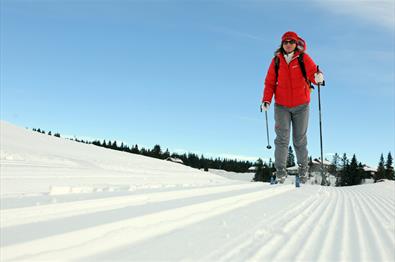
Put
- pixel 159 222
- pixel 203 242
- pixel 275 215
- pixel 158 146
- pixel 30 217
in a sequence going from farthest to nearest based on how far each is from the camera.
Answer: pixel 158 146 → pixel 275 215 → pixel 159 222 → pixel 203 242 → pixel 30 217

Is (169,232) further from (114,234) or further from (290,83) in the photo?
(290,83)

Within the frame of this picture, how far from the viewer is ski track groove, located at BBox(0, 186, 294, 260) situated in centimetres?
161

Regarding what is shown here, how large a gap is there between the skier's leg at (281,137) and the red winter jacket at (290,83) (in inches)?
7.4

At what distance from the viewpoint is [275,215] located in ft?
11.2

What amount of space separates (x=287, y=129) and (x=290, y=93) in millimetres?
757

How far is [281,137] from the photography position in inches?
355

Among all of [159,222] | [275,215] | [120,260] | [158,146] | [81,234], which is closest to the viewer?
[120,260]

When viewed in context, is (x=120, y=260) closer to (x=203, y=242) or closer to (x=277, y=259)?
(x=203, y=242)

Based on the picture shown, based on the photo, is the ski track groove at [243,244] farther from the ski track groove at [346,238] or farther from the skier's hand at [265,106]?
the skier's hand at [265,106]

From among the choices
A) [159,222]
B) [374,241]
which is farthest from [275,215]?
[159,222]

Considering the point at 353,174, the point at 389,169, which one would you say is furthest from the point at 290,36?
the point at 389,169

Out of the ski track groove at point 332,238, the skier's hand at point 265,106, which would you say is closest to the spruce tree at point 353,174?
the skier's hand at point 265,106

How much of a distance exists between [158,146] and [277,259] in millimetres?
132628

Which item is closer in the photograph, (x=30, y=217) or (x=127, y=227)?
(x=30, y=217)
